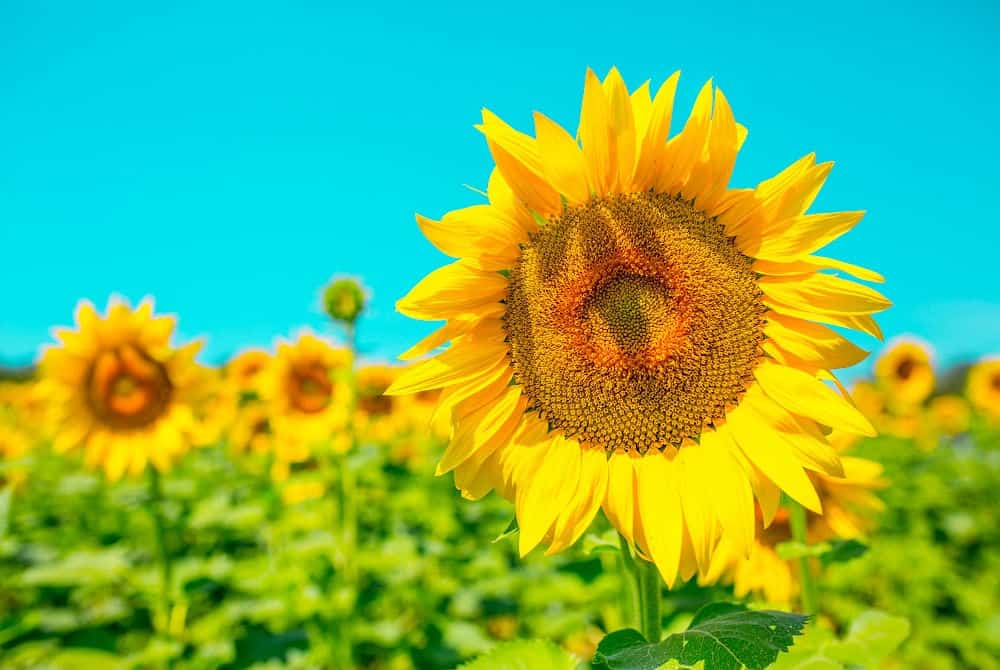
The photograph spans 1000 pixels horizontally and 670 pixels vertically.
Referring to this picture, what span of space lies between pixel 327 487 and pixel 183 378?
1.04 m

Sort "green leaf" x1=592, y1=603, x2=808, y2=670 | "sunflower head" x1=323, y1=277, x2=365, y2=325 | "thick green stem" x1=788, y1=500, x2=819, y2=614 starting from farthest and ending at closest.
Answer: "sunflower head" x1=323, y1=277, x2=365, y2=325 < "thick green stem" x1=788, y1=500, x2=819, y2=614 < "green leaf" x1=592, y1=603, x2=808, y2=670

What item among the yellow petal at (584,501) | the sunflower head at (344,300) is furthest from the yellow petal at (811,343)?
the sunflower head at (344,300)

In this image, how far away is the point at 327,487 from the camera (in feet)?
14.1

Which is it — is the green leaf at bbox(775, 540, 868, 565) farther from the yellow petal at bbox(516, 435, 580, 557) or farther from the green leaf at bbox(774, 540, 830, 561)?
the yellow petal at bbox(516, 435, 580, 557)

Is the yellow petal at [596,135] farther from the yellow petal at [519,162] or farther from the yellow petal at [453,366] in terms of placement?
the yellow petal at [453,366]

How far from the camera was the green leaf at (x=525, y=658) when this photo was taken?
1633 millimetres

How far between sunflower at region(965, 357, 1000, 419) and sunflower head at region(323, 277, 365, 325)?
32.7 feet

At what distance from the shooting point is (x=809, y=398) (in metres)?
1.69

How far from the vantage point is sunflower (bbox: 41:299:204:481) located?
14.2 feet

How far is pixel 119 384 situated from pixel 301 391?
1.32 metres

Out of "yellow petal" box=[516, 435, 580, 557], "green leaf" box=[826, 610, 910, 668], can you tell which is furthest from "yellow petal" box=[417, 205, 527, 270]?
"green leaf" box=[826, 610, 910, 668]

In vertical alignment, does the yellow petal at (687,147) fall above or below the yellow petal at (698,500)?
above

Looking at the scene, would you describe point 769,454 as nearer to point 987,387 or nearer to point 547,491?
point 547,491

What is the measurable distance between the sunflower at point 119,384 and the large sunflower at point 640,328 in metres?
3.00
